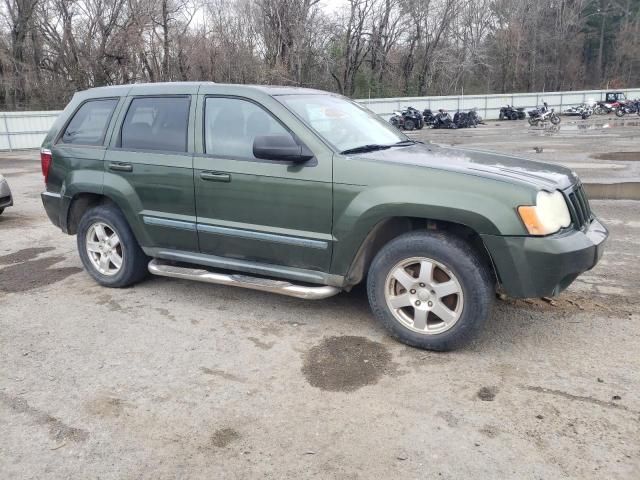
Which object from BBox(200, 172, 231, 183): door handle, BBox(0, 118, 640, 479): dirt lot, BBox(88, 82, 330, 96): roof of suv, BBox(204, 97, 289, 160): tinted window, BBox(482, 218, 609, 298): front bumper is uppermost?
BBox(88, 82, 330, 96): roof of suv

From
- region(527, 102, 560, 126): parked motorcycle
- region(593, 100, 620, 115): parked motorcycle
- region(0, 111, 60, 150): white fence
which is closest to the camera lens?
region(0, 111, 60, 150): white fence

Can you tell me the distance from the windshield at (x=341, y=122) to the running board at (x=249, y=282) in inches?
41.7

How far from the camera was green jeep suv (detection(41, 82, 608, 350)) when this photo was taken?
367 centimetres

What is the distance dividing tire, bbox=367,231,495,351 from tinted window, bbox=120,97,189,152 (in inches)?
79.4

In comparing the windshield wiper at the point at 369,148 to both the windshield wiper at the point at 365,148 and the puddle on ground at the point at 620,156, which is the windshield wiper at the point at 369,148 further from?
the puddle on ground at the point at 620,156

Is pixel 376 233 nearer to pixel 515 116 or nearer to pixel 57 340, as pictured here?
pixel 57 340

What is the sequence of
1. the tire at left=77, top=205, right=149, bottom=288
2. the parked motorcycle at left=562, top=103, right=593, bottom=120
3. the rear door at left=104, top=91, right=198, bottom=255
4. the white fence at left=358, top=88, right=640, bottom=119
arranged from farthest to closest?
the parked motorcycle at left=562, top=103, right=593, bottom=120 → the white fence at left=358, top=88, right=640, bottom=119 → the tire at left=77, top=205, right=149, bottom=288 → the rear door at left=104, top=91, right=198, bottom=255

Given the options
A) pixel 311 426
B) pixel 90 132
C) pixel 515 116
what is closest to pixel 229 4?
pixel 515 116

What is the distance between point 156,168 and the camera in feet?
15.8

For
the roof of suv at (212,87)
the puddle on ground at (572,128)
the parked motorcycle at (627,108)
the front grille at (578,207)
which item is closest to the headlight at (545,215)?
the front grille at (578,207)

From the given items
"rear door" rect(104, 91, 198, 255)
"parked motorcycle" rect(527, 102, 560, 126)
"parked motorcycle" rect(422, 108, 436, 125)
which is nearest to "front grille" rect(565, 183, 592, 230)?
"rear door" rect(104, 91, 198, 255)

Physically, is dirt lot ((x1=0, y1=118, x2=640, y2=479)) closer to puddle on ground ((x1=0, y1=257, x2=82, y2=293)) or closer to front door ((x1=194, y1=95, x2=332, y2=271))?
puddle on ground ((x1=0, y1=257, x2=82, y2=293))

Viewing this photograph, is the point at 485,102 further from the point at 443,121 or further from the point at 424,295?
the point at 424,295

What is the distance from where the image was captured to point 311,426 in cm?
311
